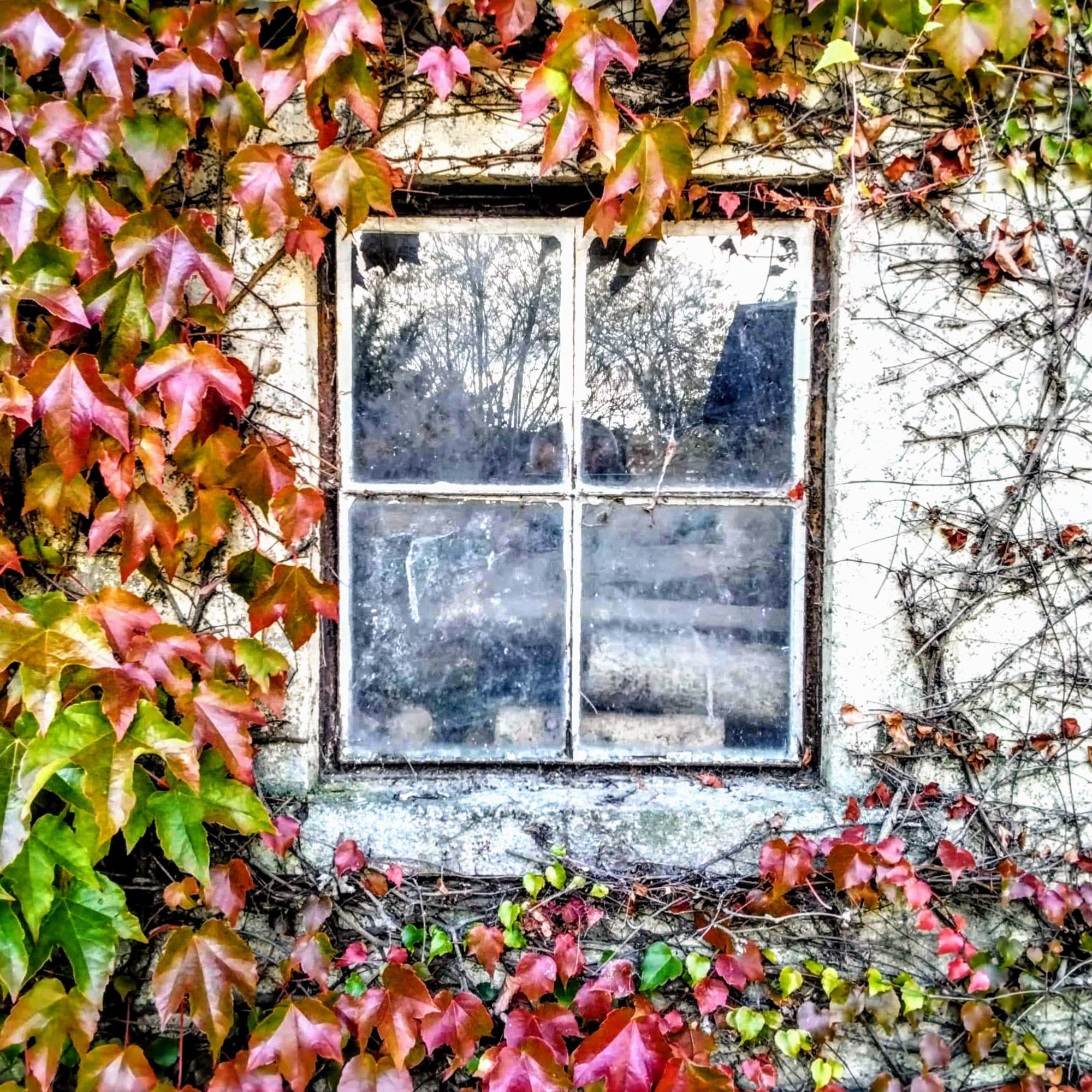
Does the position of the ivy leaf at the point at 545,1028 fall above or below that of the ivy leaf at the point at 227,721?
below

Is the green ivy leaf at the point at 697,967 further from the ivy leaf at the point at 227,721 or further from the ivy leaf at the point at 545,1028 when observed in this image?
the ivy leaf at the point at 227,721

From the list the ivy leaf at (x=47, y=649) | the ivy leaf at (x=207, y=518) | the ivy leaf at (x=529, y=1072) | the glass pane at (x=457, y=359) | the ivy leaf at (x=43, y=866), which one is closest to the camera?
the ivy leaf at (x=47, y=649)

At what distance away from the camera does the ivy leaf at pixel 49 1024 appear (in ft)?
4.49

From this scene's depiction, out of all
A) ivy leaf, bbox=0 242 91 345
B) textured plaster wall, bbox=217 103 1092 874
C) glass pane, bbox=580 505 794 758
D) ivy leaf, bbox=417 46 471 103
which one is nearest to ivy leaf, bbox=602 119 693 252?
textured plaster wall, bbox=217 103 1092 874

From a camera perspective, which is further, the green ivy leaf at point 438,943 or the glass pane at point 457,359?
the glass pane at point 457,359

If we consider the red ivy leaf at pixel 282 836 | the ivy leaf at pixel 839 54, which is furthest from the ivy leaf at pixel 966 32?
the red ivy leaf at pixel 282 836

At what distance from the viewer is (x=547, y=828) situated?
1586 millimetres

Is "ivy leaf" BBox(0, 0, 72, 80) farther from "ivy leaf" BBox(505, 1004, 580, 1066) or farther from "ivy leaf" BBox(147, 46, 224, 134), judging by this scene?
"ivy leaf" BBox(505, 1004, 580, 1066)

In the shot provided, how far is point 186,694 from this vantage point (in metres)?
1.38

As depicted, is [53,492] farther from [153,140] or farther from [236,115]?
[236,115]

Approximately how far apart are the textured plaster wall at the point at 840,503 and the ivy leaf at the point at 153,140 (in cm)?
19

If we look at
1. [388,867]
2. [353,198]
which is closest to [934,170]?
[353,198]

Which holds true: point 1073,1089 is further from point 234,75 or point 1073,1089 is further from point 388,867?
point 234,75

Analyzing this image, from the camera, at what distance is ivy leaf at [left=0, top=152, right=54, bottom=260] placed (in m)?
1.30
